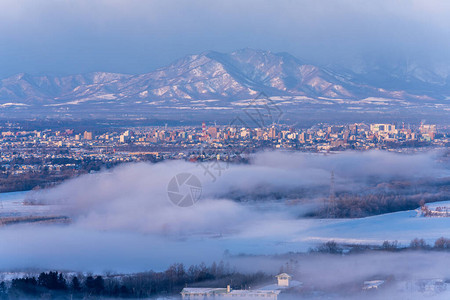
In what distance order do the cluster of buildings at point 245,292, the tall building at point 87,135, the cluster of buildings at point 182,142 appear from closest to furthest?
the cluster of buildings at point 245,292 → the cluster of buildings at point 182,142 → the tall building at point 87,135

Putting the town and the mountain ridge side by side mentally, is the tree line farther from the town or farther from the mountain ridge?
the mountain ridge

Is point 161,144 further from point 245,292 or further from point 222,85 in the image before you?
point 222,85

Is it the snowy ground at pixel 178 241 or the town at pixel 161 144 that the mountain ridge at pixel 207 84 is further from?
the snowy ground at pixel 178 241

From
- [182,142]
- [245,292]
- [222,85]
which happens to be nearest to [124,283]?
[245,292]

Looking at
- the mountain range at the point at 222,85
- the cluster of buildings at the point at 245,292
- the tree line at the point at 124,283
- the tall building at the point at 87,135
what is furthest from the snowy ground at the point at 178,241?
the mountain range at the point at 222,85

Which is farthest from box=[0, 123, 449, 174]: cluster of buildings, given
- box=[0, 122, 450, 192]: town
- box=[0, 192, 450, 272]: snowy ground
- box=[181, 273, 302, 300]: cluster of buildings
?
box=[181, 273, 302, 300]: cluster of buildings

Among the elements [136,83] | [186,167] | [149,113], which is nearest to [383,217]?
[186,167]

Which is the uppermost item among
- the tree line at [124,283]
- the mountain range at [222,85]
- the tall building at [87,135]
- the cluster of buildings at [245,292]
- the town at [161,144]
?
the mountain range at [222,85]

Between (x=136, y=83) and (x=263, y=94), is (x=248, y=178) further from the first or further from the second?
(x=136, y=83)
